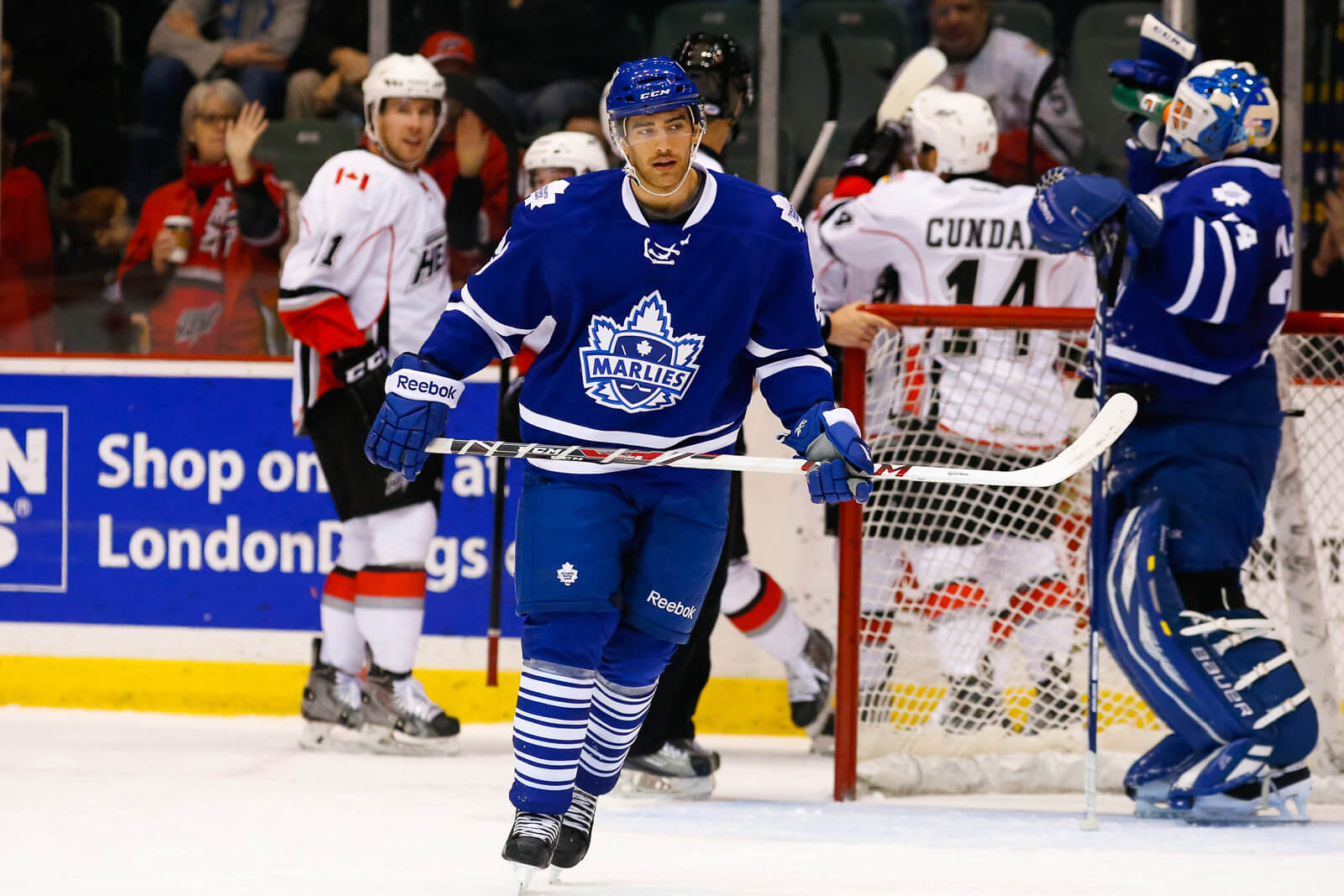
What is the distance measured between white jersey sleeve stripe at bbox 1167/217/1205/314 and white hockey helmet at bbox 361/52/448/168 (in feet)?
6.02

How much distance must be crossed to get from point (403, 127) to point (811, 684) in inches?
63.4

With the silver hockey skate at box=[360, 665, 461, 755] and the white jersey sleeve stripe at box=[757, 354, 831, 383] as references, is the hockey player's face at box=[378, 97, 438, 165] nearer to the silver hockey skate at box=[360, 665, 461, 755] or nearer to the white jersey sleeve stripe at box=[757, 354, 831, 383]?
the silver hockey skate at box=[360, 665, 461, 755]

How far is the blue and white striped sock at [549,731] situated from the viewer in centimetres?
285

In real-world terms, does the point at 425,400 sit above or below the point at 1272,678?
above

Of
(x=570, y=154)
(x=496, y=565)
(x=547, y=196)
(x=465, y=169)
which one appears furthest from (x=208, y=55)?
(x=547, y=196)

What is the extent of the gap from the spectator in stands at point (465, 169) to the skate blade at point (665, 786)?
1968 millimetres

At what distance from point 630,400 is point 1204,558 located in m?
1.37

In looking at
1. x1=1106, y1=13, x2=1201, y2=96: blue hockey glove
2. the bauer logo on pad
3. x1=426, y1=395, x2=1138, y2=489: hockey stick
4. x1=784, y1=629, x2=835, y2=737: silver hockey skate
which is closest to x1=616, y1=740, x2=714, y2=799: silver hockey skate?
x1=784, y1=629, x2=835, y2=737: silver hockey skate

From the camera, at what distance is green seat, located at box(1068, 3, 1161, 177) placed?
5.40 metres

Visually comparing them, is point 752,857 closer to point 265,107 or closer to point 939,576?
point 939,576

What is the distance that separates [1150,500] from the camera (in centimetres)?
371

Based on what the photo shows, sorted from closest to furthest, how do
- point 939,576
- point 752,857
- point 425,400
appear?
1. point 425,400
2. point 752,857
3. point 939,576

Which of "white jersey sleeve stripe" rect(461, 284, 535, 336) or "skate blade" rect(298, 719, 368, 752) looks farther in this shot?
"skate blade" rect(298, 719, 368, 752)

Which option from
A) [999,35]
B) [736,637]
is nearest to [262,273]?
[736,637]
